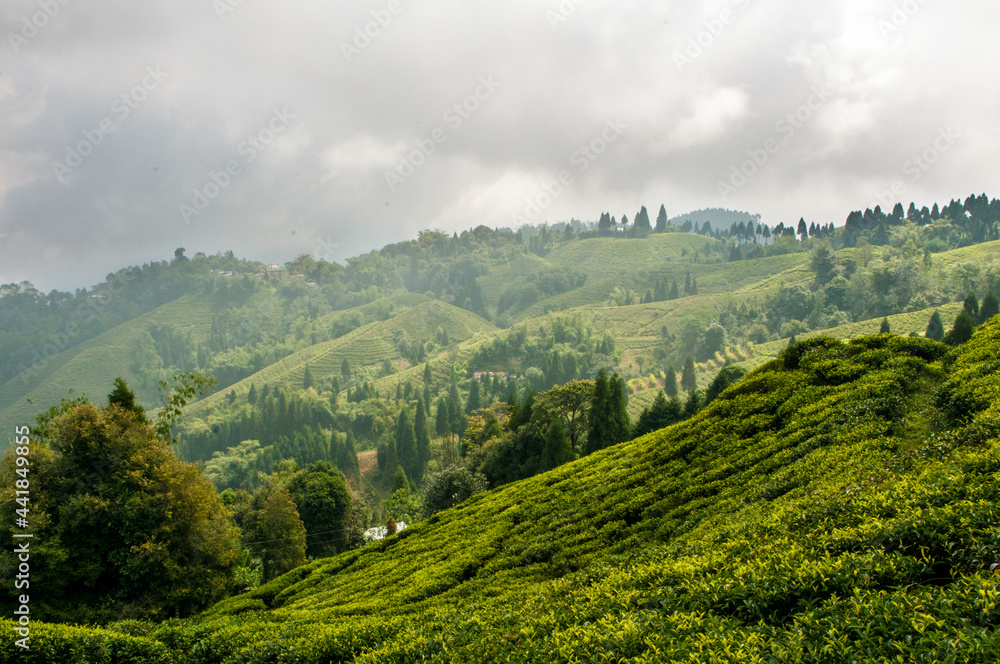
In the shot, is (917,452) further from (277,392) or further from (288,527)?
(277,392)

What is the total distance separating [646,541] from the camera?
38.4ft

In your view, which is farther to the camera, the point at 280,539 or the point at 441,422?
the point at 441,422

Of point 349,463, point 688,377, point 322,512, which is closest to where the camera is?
point 322,512

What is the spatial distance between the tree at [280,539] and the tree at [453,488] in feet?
31.1

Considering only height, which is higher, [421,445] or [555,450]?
[555,450]

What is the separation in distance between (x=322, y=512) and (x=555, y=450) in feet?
66.9

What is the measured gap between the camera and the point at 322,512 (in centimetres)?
4203

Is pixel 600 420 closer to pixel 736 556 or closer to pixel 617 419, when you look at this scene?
pixel 617 419

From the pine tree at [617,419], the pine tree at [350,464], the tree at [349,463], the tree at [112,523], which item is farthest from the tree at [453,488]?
the tree at [349,463]

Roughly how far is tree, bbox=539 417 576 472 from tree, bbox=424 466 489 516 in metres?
4.94

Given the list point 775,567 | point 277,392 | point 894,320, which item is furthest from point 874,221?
point 775,567

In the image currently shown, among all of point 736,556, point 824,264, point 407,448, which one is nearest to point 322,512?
point 736,556

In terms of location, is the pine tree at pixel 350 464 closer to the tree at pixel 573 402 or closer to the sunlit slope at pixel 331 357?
the tree at pixel 573 402

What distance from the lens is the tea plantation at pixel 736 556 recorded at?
5.17m
